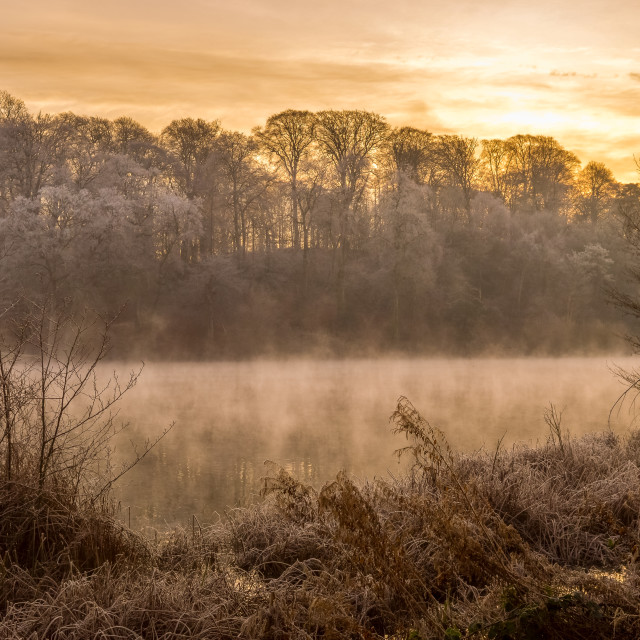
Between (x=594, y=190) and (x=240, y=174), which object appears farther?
(x=594, y=190)

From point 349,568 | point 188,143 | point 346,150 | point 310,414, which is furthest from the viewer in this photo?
point 188,143

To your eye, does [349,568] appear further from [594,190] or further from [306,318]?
[594,190]

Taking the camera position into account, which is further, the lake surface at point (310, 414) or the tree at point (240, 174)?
the tree at point (240, 174)

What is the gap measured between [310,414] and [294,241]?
79.9 ft

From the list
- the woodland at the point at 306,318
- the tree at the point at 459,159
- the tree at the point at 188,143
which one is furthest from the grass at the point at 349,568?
the tree at the point at 459,159

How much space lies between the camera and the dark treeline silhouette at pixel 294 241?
37.5 metres

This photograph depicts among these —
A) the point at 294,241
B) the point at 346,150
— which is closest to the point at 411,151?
the point at 346,150

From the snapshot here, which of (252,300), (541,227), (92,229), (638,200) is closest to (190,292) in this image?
(252,300)

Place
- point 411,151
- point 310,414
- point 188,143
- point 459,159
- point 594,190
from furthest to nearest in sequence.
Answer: point 594,190 → point 459,159 → point 411,151 → point 188,143 → point 310,414

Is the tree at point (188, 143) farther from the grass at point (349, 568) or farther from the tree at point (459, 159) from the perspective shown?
the grass at point (349, 568)

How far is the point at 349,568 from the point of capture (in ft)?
22.2

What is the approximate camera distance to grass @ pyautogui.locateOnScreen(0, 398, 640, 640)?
16.8 feet

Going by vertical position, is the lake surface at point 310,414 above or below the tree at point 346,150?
below

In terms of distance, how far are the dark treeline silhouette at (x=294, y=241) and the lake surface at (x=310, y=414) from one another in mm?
3476
